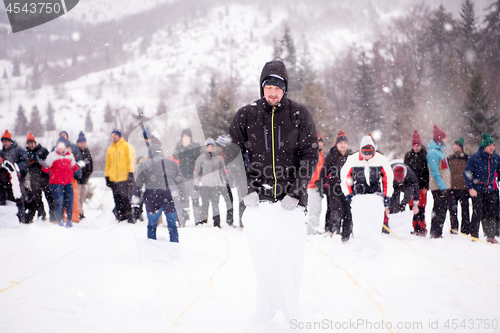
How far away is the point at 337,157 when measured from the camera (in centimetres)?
771

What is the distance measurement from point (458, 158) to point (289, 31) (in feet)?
115

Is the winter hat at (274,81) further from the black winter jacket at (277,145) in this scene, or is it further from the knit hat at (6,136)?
the knit hat at (6,136)

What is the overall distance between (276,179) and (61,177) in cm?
703

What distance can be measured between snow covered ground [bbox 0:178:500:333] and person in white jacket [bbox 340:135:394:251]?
1.27ft

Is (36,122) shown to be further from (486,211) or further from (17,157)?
(486,211)

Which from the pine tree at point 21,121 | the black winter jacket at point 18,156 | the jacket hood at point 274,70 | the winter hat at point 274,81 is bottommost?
the black winter jacket at point 18,156

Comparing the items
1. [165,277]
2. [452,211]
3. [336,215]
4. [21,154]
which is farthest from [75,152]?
[452,211]

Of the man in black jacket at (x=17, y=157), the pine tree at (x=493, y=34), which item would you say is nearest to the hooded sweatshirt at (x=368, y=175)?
the man in black jacket at (x=17, y=157)

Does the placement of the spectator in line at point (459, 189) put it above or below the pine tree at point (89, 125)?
below

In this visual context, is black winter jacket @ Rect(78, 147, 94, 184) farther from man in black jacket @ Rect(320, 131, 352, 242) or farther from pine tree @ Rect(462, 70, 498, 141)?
pine tree @ Rect(462, 70, 498, 141)

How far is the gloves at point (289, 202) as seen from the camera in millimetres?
3221

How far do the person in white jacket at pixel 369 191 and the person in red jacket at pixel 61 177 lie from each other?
6.47 m

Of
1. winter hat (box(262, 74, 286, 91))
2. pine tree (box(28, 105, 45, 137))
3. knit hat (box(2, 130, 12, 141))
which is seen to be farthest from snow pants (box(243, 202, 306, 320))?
pine tree (box(28, 105, 45, 137))

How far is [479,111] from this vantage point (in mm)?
26953
